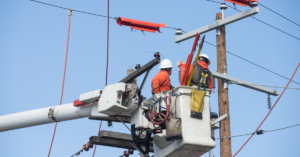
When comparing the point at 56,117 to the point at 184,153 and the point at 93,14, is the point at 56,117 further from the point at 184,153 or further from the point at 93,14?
the point at 93,14

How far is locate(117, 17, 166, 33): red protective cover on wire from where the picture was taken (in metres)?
13.9

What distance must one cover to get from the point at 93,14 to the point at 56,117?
12.7 ft

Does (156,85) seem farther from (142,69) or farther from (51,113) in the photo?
(51,113)

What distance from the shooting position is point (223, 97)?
14.7 meters

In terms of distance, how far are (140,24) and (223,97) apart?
2.76 metres

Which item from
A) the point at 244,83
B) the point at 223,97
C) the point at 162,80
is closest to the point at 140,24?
the point at 162,80

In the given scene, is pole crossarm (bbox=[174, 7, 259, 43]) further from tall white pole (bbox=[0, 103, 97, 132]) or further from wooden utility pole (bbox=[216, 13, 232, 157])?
tall white pole (bbox=[0, 103, 97, 132])

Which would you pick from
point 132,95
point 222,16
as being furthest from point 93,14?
point 132,95

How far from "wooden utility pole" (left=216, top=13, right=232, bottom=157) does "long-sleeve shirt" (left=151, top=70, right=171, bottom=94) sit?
2591mm

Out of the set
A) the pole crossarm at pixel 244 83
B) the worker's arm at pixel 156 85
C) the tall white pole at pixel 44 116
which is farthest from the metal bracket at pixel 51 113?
→ the pole crossarm at pixel 244 83

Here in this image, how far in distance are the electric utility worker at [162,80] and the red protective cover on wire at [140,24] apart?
Answer: 167 cm

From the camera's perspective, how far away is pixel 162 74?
1246 centimetres

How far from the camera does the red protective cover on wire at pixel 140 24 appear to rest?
13.9 m

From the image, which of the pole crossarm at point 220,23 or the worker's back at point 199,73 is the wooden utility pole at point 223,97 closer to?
the pole crossarm at point 220,23
